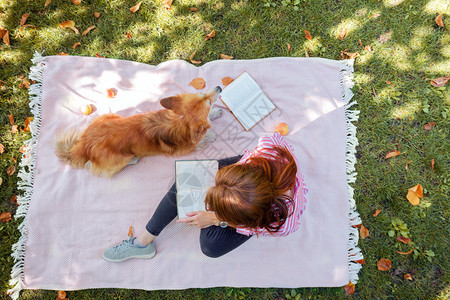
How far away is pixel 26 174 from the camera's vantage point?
3459mm

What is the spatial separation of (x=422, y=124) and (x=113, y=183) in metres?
4.37

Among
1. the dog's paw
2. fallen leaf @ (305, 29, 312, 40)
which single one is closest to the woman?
the dog's paw

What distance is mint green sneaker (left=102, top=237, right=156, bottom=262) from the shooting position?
326 cm

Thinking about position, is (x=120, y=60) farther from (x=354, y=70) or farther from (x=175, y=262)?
(x=354, y=70)

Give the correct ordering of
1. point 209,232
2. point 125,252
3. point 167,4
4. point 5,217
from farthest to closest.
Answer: point 167,4
point 5,217
point 125,252
point 209,232

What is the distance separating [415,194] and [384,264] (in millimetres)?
1038

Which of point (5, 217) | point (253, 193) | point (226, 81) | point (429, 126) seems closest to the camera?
point (253, 193)

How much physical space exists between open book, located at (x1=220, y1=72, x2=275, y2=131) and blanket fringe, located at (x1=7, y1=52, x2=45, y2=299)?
2.48 m

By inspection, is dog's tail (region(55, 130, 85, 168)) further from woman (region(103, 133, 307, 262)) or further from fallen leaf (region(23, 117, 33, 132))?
woman (region(103, 133, 307, 262))

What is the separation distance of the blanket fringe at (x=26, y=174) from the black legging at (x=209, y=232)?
5.35 ft

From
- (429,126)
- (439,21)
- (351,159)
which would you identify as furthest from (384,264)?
(439,21)

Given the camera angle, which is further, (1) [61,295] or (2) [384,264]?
(2) [384,264]

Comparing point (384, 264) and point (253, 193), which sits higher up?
point (253, 193)

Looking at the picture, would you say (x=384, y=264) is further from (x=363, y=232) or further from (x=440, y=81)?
(x=440, y=81)
